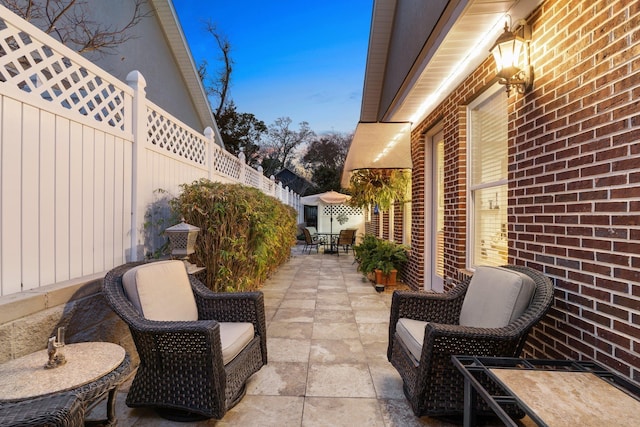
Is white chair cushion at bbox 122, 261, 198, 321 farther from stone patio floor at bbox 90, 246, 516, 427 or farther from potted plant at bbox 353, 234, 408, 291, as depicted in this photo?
potted plant at bbox 353, 234, 408, 291

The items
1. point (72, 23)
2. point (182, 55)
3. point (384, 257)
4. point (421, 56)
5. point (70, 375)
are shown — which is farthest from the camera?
point (182, 55)

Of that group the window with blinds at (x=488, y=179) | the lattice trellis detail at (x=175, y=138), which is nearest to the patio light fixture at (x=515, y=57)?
the window with blinds at (x=488, y=179)

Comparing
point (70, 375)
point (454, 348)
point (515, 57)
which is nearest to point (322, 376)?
point (454, 348)

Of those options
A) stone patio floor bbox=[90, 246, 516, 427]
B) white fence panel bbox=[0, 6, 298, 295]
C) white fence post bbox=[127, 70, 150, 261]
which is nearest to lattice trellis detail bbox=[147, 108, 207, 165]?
white fence panel bbox=[0, 6, 298, 295]

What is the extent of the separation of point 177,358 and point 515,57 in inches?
120

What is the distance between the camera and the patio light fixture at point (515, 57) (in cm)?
246

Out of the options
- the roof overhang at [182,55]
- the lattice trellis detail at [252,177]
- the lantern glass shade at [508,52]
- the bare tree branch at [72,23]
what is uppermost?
the roof overhang at [182,55]

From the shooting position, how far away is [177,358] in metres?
2.02

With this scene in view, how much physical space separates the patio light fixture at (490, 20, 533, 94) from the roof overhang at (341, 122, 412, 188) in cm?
287

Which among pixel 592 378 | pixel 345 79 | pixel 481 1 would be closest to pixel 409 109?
pixel 481 1

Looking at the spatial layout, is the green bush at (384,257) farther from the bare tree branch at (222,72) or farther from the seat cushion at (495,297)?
the bare tree branch at (222,72)

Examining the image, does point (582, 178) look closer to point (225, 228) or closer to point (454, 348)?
point (454, 348)

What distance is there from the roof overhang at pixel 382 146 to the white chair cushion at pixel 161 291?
3.74 metres

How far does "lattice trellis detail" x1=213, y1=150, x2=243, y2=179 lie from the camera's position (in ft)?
19.1
